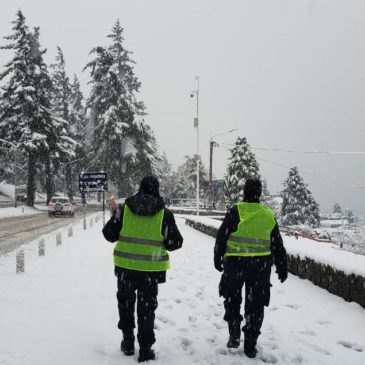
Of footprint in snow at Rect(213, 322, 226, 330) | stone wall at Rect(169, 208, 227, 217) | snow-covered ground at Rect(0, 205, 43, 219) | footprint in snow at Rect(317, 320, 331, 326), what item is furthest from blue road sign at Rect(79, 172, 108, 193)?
stone wall at Rect(169, 208, 227, 217)

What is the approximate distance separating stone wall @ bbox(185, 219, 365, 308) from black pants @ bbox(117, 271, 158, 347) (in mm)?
4267

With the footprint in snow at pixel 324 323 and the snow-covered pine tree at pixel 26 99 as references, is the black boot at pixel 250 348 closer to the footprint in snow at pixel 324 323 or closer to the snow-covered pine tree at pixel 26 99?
the footprint in snow at pixel 324 323

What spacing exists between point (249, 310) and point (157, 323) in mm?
1733

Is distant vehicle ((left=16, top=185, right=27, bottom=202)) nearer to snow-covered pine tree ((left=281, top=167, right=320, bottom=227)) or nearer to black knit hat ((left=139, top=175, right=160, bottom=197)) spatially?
snow-covered pine tree ((left=281, top=167, right=320, bottom=227))

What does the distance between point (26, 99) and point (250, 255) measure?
131 ft

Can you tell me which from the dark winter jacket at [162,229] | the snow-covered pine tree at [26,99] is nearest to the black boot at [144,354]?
the dark winter jacket at [162,229]

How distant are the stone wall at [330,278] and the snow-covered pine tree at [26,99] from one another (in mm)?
34700

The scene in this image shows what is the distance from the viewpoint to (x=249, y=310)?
189 inches

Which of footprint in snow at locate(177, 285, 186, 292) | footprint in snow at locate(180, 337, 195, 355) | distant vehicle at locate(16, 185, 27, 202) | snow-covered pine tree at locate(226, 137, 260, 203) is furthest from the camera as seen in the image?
distant vehicle at locate(16, 185, 27, 202)

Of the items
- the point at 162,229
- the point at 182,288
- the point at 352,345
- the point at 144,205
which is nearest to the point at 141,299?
the point at 162,229

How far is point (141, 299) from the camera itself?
439cm

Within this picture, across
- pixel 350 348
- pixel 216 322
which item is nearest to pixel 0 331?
pixel 216 322

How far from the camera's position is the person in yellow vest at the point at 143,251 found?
14.2 ft

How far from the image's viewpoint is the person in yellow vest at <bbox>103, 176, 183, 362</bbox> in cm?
434
